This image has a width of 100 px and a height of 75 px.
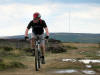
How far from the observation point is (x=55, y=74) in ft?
40.5

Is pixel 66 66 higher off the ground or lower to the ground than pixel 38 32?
lower

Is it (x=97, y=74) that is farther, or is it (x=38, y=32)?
(x=38, y=32)

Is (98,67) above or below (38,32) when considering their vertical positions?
below

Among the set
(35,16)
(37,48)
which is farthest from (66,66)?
(35,16)

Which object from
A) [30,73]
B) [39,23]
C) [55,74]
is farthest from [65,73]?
[39,23]

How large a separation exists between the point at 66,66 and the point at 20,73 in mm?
2658

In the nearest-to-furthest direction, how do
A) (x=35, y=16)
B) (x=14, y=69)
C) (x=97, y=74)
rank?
(x=97, y=74) < (x=35, y=16) < (x=14, y=69)

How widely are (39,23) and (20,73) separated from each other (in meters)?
2.03

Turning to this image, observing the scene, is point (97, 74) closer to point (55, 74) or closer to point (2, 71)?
point (55, 74)

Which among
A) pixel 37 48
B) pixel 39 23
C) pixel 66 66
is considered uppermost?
pixel 39 23

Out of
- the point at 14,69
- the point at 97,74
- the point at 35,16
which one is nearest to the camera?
the point at 97,74

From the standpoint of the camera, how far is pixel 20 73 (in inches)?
508

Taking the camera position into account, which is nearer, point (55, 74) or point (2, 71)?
point (55, 74)

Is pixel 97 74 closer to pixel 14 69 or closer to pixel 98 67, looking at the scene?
pixel 98 67
